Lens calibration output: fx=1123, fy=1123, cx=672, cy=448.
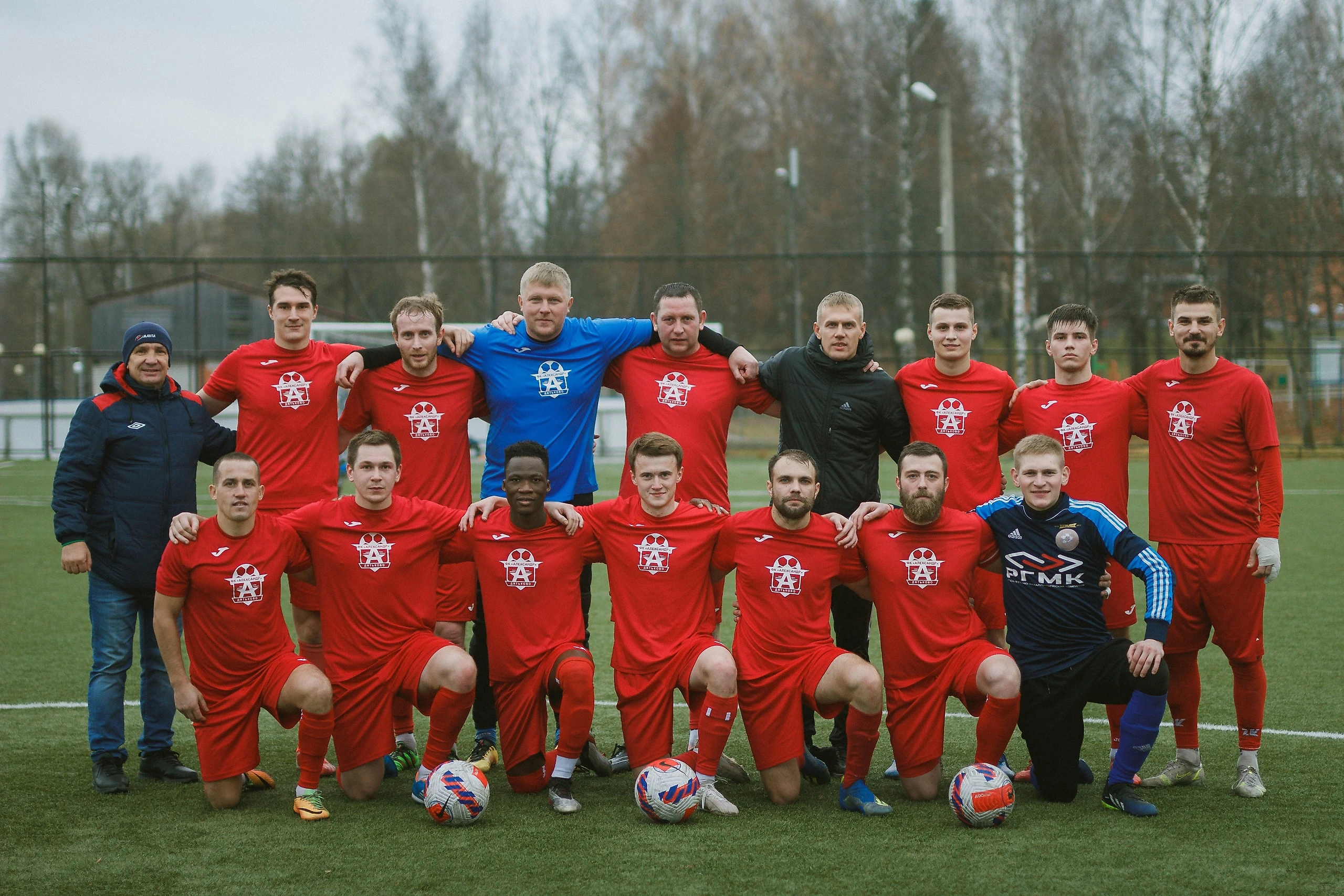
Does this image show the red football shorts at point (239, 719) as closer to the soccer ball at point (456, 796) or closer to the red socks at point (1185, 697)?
the soccer ball at point (456, 796)

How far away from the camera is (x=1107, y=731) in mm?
5953

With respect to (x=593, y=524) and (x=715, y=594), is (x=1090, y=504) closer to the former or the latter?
(x=715, y=594)

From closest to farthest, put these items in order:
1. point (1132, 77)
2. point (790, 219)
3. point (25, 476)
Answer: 1. point (25, 476)
2. point (1132, 77)
3. point (790, 219)

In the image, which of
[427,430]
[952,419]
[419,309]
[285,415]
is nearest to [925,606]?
[952,419]

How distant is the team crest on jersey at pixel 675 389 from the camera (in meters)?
5.70

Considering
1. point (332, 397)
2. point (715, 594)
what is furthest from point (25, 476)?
point (715, 594)

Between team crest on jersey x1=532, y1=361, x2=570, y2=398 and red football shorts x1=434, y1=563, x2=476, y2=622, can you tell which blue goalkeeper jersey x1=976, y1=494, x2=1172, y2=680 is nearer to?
team crest on jersey x1=532, y1=361, x2=570, y2=398

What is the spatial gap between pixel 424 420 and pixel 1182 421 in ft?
12.0

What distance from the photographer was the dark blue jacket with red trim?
5.25 metres

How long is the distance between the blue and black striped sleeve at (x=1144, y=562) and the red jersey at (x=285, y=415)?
142 inches

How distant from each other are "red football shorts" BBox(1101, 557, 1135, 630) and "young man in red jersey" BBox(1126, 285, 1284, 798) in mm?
200

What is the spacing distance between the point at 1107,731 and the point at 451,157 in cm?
3051

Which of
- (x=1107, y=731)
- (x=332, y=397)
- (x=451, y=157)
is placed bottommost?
(x=1107, y=731)

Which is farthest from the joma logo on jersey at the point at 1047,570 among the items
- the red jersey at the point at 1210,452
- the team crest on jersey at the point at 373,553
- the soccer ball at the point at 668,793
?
the team crest on jersey at the point at 373,553
